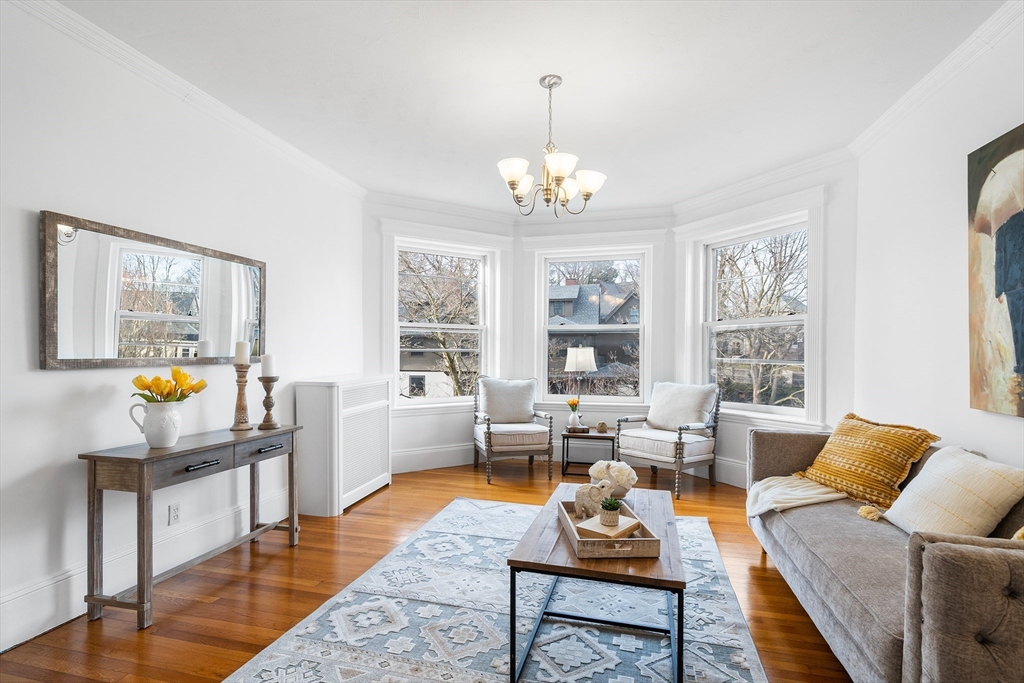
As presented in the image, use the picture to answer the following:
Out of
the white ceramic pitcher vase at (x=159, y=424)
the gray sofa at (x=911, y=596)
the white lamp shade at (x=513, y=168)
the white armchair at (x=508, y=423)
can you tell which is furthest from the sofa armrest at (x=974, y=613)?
the white armchair at (x=508, y=423)

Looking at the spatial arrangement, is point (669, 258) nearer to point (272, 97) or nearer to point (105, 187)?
point (272, 97)

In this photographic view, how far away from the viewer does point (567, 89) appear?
291 cm

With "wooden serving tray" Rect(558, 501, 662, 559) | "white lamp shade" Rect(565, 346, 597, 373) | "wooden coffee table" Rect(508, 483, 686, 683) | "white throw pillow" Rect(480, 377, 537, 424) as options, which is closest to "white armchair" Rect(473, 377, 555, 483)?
"white throw pillow" Rect(480, 377, 537, 424)

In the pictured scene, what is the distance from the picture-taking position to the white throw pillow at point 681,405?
15.4 ft

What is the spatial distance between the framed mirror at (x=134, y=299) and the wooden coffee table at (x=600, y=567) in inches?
83.2

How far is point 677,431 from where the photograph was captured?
446 centimetres

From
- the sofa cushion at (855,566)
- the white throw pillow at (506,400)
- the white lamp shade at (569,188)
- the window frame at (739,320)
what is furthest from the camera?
the white throw pillow at (506,400)

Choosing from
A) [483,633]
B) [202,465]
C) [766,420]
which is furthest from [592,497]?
[766,420]

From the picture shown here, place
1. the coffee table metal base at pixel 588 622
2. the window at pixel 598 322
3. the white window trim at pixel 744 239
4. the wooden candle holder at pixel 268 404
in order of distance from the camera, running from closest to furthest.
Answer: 1. the coffee table metal base at pixel 588 622
2. the wooden candle holder at pixel 268 404
3. the white window trim at pixel 744 239
4. the window at pixel 598 322

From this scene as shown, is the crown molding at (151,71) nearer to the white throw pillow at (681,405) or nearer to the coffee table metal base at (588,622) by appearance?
the coffee table metal base at (588,622)

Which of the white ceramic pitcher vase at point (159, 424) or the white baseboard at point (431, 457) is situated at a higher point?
the white ceramic pitcher vase at point (159, 424)

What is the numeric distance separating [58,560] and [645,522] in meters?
2.54

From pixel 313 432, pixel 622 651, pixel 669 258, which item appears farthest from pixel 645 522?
pixel 669 258

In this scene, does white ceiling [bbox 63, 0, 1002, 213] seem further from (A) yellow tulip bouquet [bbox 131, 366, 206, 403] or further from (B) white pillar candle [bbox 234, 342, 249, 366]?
(A) yellow tulip bouquet [bbox 131, 366, 206, 403]
